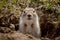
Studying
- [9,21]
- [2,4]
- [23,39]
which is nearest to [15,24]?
[9,21]

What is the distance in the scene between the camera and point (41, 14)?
8.73 m

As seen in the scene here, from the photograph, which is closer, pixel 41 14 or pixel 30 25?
pixel 30 25

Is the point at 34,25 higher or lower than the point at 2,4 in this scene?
lower

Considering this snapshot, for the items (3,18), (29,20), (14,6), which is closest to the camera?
(29,20)

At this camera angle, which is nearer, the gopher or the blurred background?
the gopher

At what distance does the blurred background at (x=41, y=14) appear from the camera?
26.6ft

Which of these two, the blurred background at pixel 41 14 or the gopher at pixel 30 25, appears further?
the blurred background at pixel 41 14

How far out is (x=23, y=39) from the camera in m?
6.60

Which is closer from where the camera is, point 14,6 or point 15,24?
point 15,24

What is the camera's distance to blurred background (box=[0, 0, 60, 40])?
8.12 m

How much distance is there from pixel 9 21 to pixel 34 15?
109 cm

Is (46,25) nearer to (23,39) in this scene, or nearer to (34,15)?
(34,15)

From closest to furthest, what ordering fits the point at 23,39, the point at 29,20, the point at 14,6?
the point at 23,39 < the point at 29,20 < the point at 14,6

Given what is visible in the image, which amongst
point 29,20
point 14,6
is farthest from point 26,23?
point 14,6
